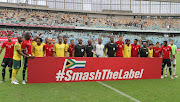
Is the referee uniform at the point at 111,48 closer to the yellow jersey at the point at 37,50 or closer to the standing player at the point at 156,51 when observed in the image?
the standing player at the point at 156,51

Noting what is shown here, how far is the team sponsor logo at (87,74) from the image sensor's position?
7.32 m

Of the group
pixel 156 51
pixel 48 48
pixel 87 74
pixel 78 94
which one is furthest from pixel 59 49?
pixel 156 51

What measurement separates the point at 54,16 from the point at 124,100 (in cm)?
4280

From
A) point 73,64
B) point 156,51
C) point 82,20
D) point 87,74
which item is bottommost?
point 87,74

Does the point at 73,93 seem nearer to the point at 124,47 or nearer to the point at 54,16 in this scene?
the point at 124,47

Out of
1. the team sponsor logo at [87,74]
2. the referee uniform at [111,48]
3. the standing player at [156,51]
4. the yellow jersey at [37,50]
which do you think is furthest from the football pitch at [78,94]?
the standing player at [156,51]

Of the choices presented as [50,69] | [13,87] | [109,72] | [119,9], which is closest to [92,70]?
[109,72]

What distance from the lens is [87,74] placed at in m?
7.63

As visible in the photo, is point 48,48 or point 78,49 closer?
point 78,49

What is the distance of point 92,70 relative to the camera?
7.69 m

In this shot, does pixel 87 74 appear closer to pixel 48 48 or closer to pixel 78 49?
pixel 78 49

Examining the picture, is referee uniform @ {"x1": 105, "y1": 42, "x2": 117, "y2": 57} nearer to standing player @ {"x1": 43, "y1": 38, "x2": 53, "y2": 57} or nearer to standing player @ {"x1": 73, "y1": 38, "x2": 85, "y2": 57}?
standing player @ {"x1": 73, "y1": 38, "x2": 85, "y2": 57}

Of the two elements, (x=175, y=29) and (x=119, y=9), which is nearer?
(x=175, y=29)

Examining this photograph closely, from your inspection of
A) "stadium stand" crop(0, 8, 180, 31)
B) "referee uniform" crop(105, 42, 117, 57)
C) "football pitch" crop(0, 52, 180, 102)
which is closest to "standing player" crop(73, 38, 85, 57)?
"referee uniform" crop(105, 42, 117, 57)
